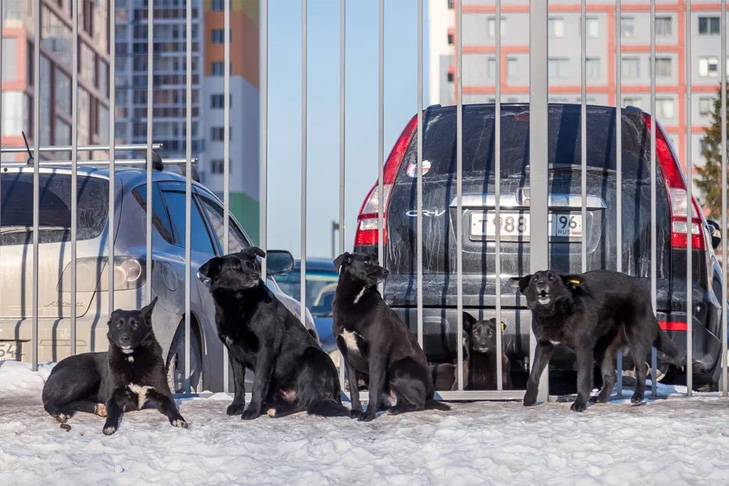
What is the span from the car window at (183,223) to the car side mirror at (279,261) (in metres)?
0.48

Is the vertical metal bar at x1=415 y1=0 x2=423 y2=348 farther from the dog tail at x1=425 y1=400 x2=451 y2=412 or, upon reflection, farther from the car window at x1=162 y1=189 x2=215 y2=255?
the car window at x1=162 y1=189 x2=215 y2=255

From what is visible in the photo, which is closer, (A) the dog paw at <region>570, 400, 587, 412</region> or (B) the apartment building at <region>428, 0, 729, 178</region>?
(A) the dog paw at <region>570, 400, 587, 412</region>

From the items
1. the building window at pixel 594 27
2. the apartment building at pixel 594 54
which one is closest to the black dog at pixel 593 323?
the apartment building at pixel 594 54

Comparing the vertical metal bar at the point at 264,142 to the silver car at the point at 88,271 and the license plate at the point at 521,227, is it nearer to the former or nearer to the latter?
the silver car at the point at 88,271

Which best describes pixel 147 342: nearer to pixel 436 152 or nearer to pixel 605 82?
pixel 436 152

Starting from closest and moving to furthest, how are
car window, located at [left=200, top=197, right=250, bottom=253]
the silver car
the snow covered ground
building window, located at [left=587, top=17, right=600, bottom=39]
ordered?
1. the snow covered ground
2. the silver car
3. car window, located at [left=200, top=197, right=250, bottom=253]
4. building window, located at [left=587, top=17, right=600, bottom=39]

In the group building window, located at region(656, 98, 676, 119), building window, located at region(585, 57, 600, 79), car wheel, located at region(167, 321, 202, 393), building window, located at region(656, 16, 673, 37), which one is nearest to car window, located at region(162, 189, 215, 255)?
car wheel, located at region(167, 321, 202, 393)

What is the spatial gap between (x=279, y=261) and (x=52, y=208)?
175 cm

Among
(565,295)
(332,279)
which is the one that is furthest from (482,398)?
(332,279)

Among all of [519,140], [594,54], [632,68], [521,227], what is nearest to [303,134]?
[521,227]

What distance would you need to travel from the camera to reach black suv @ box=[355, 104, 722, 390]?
679cm

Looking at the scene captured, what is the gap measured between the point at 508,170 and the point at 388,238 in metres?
0.86

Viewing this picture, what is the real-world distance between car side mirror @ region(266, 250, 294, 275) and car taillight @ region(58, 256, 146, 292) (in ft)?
4.67

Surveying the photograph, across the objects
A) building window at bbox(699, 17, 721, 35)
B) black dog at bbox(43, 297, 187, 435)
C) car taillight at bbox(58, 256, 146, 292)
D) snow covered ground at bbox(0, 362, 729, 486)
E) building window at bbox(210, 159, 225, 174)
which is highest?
building window at bbox(699, 17, 721, 35)
